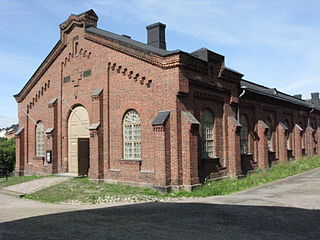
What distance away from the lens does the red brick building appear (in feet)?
43.9

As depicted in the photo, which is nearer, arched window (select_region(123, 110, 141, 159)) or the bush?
arched window (select_region(123, 110, 141, 159))

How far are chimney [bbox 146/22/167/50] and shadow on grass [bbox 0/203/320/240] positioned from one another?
422 inches

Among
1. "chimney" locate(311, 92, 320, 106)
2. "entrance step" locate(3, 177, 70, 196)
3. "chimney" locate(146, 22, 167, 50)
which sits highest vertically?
"chimney" locate(146, 22, 167, 50)

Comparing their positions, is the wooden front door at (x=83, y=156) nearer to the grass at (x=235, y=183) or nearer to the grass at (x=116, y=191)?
the grass at (x=116, y=191)

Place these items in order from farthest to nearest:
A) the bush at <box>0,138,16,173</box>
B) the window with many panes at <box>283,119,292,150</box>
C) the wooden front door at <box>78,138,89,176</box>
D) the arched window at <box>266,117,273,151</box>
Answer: the window with many panes at <box>283,119,292,150</box> → the bush at <box>0,138,16,173</box> → the arched window at <box>266,117,273,151</box> → the wooden front door at <box>78,138,89,176</box>

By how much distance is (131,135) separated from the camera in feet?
49.4

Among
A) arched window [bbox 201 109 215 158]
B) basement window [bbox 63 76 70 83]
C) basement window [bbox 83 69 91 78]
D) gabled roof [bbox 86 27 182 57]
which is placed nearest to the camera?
gabled roof [bbox 86 27 182 57]

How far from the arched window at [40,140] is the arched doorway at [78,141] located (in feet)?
9.55

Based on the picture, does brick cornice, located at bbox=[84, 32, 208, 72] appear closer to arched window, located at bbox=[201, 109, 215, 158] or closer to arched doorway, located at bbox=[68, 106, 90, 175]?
arched window, located at bbox=[201, 109, 215, 158]

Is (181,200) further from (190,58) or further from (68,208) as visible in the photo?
(190,58)

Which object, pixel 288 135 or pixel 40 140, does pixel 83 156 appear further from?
pixel 288 135

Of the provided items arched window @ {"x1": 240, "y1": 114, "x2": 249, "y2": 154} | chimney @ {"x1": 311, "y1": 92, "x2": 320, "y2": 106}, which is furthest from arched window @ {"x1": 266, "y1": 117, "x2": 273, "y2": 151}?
chimney @ {"x1": 311, "y1": 92, "x2": 320, "y2": 106}

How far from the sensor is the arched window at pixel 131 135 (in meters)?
14.8

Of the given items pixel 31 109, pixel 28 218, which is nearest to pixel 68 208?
pixel 28 218
